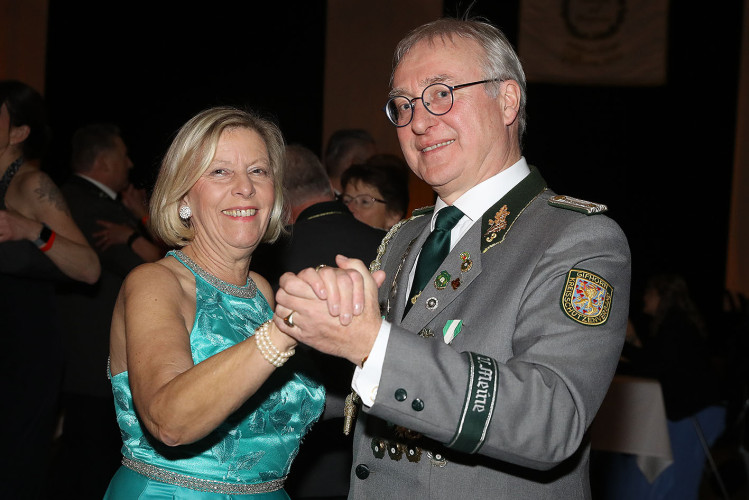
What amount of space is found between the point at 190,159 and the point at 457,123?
29.1 inches

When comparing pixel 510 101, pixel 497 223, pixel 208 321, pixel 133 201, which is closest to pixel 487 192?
pixel 497 223

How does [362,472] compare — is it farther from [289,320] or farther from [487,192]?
[487,192]

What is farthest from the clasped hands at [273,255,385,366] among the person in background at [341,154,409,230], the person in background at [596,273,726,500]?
the person in background at [596,273,726,500]

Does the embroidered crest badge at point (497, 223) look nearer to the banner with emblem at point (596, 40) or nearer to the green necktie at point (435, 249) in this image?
the green necktie at point (435, 249)

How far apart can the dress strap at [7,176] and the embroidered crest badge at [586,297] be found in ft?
8.52

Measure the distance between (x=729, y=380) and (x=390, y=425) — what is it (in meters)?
4.11

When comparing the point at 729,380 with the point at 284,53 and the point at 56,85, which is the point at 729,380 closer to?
the point at 284,53

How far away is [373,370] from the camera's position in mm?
1396

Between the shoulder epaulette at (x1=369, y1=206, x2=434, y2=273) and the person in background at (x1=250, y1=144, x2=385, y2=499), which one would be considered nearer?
the shoulder epaulette at (x1=369, y1=206, x2=434, y2=273)

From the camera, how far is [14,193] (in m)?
3.34

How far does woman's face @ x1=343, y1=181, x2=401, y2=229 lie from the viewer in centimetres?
403

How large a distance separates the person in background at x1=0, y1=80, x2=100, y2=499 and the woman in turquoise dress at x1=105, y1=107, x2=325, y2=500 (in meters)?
1.18

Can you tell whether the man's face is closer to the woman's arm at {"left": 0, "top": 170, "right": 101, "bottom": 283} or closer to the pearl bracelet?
the pearl bracelet

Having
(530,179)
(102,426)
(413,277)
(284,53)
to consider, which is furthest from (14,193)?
(284,53)
